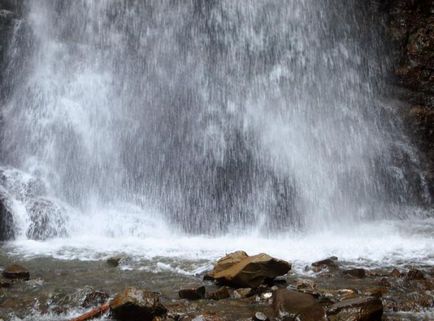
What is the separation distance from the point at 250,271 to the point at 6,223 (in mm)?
7824

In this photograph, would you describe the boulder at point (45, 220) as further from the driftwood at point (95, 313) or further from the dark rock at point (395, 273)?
the dark rock at point (395, 273)

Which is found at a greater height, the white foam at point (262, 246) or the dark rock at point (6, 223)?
the dark rock at point (6, 223)

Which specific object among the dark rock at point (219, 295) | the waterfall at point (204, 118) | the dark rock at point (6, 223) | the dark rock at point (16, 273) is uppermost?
the waterfall at point (204, 118)

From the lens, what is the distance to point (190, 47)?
1652 cm

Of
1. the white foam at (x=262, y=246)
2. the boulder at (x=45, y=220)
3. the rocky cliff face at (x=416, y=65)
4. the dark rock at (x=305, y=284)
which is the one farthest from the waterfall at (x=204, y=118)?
the dark rock at (x=305, y=284)

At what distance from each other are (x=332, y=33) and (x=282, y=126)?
449 cm

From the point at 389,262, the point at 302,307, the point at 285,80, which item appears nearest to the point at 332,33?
the point at 285,80

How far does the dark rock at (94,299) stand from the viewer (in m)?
6.24

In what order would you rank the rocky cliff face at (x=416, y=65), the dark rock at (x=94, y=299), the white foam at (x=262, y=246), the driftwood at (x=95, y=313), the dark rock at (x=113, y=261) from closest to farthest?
1. the driftwood at (x=95, y=313)
2. the dark rock at (x=94, y=299)
3. the dark rock at (x=113, y=261)
4. the white foam at (x=262, y=246)
5. the rocky cliff face at (x=416, y=65)

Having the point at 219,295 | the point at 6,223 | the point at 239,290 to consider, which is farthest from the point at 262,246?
the point at 6,223

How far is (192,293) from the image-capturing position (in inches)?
252

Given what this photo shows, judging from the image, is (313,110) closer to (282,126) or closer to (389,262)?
(282,126)

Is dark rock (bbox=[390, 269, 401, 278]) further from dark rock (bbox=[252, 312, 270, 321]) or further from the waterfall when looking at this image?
the waterfall

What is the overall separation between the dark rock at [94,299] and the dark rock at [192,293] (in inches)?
44.0
